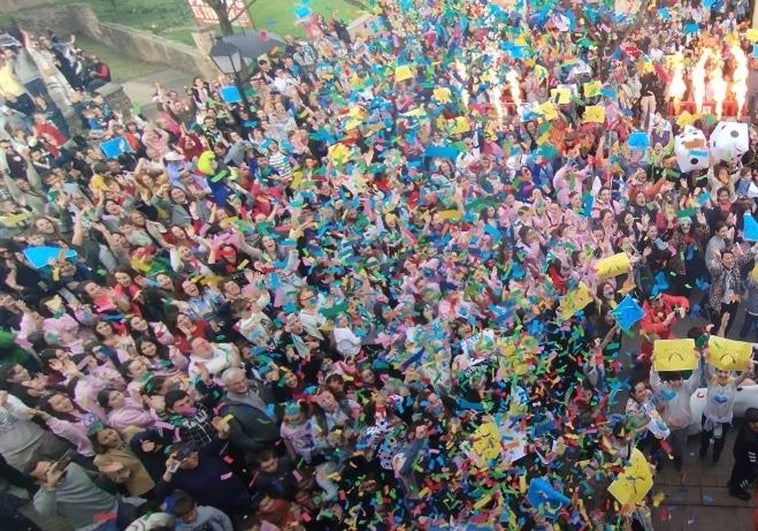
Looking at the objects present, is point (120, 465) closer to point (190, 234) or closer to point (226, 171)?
point (190, 234)

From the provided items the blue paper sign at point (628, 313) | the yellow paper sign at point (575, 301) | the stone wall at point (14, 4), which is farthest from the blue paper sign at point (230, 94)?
the blue paper sign at point (628, 313)

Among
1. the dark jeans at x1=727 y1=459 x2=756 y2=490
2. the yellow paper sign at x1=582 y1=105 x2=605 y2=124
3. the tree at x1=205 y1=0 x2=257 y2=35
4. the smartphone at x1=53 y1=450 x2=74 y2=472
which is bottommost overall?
the dark jeans at x1=727 y1=459 x2=756 y2=490

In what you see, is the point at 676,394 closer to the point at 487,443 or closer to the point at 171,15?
the point at 487,443

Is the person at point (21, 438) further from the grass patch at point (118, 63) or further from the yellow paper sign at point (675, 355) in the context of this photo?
the grass patch at point (118, 63)

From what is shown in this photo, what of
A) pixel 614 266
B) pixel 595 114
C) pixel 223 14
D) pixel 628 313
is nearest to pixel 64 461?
pixel 628 313

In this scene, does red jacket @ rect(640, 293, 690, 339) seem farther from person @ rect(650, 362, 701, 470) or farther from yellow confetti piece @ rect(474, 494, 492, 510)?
yellow confetti piece @ rect(474, 494, 492, 510)

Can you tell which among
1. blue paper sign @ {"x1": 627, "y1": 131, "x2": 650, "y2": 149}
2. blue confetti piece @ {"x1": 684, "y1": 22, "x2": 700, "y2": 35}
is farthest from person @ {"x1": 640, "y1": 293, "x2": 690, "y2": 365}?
blue confetti piece @ {"x1": 684, "y1": 22, "x2": 700, "y2": 35}

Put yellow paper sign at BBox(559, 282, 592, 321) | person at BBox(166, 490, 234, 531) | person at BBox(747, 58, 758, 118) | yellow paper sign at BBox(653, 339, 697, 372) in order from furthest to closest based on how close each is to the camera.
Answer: person at BBox(747, 58, 758, 118) < yellow paper sign at BBox(559, 282, 592, 321) < yellow paper sign at BBox(653, 339, 697, 372) < person at BBox(166, 490, 234, 531)
